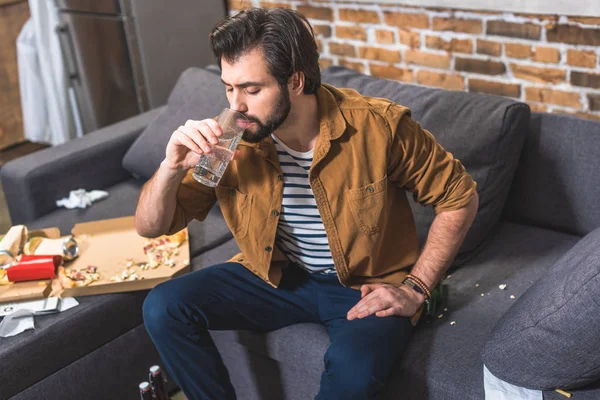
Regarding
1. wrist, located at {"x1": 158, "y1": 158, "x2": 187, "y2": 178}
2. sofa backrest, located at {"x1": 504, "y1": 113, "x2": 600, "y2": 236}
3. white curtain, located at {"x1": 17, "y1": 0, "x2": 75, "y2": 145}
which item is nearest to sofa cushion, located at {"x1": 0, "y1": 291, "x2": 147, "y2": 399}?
wrist, located at {"x1": 158, "y1": 158, "x2": 187, "y2": 178}

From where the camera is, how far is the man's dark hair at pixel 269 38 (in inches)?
62.1

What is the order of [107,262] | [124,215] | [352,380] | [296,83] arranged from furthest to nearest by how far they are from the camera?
1. [124,215]
2. [107,262]
3. [296,83]
4. [352,380]

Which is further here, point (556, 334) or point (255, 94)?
point (255, 94)

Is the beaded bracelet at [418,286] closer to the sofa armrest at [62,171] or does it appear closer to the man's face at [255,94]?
the man's face at [255,94]

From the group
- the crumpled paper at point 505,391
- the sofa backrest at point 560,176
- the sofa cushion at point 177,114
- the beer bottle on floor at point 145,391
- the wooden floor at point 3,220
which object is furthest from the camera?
the wooden floor at point 3,220

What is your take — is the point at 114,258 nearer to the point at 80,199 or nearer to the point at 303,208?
the point at 80,199

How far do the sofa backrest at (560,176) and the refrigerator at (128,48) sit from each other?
198 centimetres

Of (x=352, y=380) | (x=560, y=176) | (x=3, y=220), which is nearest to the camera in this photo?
(x=352, y=380)

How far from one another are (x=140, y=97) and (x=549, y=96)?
6.53 ft

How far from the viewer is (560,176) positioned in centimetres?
201

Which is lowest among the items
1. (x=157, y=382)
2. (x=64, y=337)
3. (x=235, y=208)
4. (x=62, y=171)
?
(x=157, y=382)

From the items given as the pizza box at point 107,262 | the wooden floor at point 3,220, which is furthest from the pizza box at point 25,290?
the wooden floor at point 3,220

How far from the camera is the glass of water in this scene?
5.16ft

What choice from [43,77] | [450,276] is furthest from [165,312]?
[43,77]
